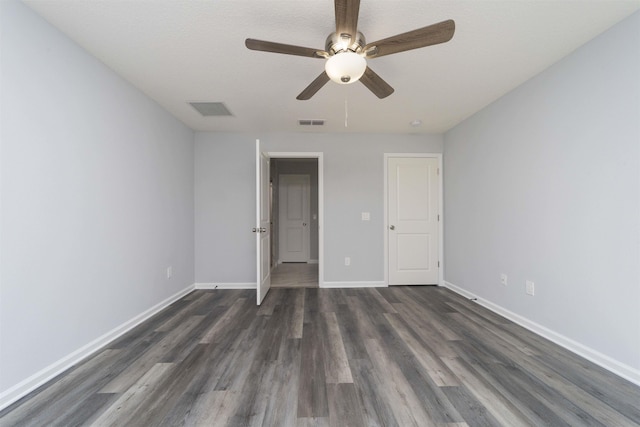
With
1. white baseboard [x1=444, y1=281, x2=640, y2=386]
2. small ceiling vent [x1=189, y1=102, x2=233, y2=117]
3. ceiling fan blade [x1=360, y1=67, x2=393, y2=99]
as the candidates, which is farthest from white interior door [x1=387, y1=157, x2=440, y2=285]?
small ceiling vent [x1=189, y1=102, x2=233, y2=117]

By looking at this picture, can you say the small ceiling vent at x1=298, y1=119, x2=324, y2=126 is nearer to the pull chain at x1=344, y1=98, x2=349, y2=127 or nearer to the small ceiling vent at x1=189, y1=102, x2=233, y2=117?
the pull chain at x1=344, y1=98, x2=349, y2=127

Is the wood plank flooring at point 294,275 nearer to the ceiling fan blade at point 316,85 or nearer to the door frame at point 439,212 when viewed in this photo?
the door frame at point 439,212

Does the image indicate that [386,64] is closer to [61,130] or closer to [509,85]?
[509,85]

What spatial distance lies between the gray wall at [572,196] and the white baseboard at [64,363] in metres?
3.71

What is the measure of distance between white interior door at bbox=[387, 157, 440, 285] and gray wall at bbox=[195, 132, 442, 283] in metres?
0.18

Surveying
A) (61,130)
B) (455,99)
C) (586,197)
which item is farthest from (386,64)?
(61,130)

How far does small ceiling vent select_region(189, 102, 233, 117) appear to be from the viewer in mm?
2832

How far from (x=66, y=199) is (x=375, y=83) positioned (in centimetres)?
235

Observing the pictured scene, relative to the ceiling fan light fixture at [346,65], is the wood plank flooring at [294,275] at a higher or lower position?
lower

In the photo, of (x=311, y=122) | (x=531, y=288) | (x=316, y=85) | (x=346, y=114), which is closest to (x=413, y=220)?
(x=531, y=288)

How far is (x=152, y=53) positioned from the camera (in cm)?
196

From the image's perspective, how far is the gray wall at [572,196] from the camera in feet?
5.37

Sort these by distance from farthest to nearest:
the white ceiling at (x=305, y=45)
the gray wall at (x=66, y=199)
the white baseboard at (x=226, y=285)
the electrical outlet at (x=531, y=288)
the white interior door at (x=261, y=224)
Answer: the white baseboard at (x=226, y=285) < the white interior door at (x=261, y=224) < the electrical outlet at (x=531, y=288) < the white ceiling at (x=305, y=45) < the gray wall at (x=66, y=199)

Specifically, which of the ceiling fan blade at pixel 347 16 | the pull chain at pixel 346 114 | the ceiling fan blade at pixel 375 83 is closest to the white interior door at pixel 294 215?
the pull chain at pixel 346 114
